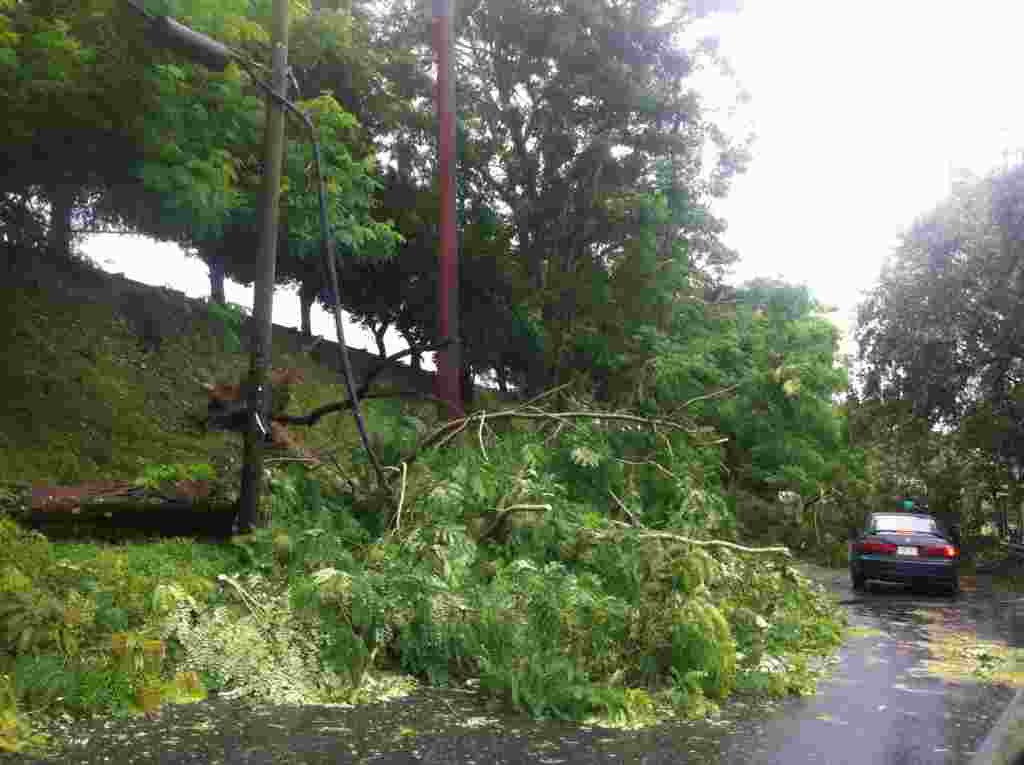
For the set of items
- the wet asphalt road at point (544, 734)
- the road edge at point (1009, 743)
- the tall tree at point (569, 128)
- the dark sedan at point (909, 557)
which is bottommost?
the wet asphalt road at point (544, 734)

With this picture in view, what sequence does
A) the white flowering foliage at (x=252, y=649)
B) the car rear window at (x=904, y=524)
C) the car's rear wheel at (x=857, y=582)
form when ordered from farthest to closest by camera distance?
the car's rear wheel at (x=857, y=582) → the car rear window at (x=904, y=524) → the white flowering foliage at (x=252, y=649)

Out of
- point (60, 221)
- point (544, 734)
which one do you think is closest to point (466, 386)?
point (60, 221)

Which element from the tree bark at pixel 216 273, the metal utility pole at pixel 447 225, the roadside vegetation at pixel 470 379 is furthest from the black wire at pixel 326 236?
the tree bark at pixel 216 273

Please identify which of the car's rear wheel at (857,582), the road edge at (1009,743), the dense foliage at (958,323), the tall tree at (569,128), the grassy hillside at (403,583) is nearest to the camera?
the road edge at (1009,743)

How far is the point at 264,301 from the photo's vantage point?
385 inches

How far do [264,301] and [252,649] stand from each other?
347cm

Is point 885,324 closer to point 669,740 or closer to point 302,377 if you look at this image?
point 302,377

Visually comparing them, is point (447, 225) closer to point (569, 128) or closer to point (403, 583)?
point (569, 128)

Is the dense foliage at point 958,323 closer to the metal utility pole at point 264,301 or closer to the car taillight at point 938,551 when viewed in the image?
the car taillight at point 938,551

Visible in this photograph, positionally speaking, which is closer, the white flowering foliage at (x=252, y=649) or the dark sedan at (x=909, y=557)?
the white flowering foliage at (x=252, y=649)

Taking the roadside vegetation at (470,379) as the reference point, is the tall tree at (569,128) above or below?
above

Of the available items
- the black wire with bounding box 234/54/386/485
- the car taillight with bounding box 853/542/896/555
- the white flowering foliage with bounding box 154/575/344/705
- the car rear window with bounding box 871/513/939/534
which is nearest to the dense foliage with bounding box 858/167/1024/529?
the car rear window with bounding box 871/513/939/534

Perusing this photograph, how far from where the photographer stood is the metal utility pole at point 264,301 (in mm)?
9656

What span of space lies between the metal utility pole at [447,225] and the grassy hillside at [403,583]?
2.89 m
